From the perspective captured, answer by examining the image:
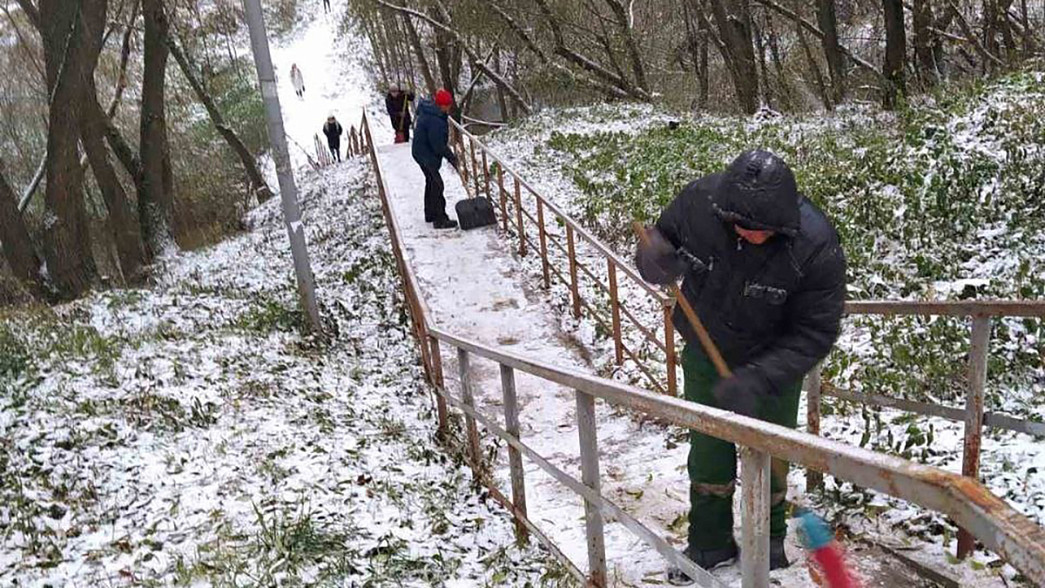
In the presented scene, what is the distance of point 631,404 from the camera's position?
2879 mm

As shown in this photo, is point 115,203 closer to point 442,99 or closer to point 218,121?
point 442,99

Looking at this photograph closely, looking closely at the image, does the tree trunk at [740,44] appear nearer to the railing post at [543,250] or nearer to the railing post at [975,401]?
the railing post at [543,250]

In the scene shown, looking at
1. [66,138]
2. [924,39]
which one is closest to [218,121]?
[66,138]

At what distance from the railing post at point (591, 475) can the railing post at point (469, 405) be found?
68.6 inches

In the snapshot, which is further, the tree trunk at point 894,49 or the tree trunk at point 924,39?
the tree trunk at point 924,39

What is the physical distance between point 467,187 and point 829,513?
10309mm

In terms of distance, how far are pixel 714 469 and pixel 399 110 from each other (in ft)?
56.8

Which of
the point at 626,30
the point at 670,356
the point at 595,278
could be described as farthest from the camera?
the point at 626,30

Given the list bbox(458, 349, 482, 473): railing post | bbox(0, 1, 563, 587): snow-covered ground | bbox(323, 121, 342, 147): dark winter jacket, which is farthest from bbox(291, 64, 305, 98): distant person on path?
bbox(458, 349, 482, 473): railing post

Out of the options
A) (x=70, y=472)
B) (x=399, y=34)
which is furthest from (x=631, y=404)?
(x=399, y=34)

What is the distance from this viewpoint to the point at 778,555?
3.42 metres

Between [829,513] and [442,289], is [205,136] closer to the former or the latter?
[442,289]

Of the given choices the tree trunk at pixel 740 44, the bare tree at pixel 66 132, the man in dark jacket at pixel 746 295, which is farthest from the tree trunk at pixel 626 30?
the man in dark jacket at pixel 746 295

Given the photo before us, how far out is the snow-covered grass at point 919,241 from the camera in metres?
4.38
